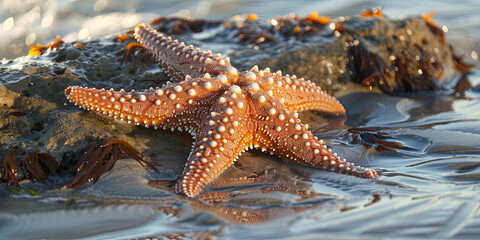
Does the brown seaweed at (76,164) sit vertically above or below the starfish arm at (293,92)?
below

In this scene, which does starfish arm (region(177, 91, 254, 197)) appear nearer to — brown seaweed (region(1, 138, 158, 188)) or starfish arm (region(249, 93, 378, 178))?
starfish arm (region(249, 93, 378, 178))

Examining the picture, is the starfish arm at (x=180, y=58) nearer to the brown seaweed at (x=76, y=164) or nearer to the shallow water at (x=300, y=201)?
the shallow water at (x=300, y=201)

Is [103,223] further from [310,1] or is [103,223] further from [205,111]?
[310,1]

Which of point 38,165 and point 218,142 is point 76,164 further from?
point 218,142

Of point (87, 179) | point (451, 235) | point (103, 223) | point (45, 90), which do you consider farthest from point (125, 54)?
point (451, 235)

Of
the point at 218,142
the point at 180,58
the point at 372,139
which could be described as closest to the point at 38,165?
the point at 218,142

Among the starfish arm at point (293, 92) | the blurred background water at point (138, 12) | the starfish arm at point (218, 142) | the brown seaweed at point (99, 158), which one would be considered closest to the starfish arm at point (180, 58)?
the starfish arm at point (293, 92)
